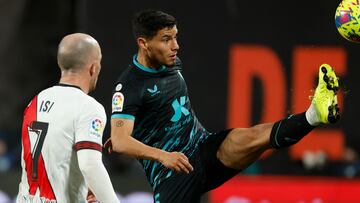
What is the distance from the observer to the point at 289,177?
1084 cm

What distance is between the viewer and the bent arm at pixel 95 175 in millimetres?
5141

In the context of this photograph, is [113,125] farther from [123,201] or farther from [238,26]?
[238,26]

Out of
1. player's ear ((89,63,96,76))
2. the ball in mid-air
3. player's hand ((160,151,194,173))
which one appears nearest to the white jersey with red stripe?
player's ear ((89,63,96,76))

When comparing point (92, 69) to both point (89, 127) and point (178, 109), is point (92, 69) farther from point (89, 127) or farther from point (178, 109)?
point (178, 109)

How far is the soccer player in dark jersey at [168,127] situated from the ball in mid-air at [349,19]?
0.73 m

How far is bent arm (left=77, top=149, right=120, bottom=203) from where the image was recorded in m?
5.14

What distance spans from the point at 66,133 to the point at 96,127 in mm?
177

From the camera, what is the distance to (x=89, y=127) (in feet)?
17.2

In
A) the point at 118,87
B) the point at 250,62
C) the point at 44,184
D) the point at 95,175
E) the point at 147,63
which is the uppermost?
the point at 147,63

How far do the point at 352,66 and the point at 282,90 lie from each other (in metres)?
0.97

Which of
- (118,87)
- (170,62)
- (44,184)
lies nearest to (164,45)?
(170,62)

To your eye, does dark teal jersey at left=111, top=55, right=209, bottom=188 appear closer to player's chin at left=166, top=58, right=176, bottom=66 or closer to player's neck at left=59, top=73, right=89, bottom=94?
player's chin at left=166, top=58, right=176, bottom=66

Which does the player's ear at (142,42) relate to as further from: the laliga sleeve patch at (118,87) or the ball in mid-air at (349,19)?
the ball in mid-air at (349,19)

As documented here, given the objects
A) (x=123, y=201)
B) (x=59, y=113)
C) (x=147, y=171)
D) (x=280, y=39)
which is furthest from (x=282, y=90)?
(x=59, y=113)
